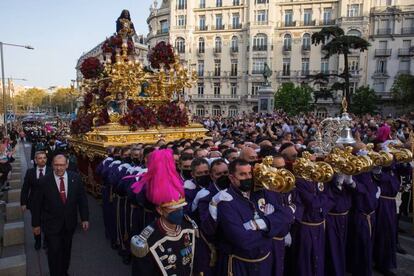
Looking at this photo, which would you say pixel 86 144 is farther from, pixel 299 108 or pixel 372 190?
pixel 299 108

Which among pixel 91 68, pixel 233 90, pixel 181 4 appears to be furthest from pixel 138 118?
pixel 181 4

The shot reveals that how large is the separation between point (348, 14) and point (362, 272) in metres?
51.6

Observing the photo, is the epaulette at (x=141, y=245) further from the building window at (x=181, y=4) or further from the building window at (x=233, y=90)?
the building window at (x=181, y=4)

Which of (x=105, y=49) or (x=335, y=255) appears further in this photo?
(x=105, y=49)

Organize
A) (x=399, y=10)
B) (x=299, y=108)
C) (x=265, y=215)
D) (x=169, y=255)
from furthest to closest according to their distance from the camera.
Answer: (x=399, y=10) < (x=299, y=108) < (x=265, y=215) < (x=169, y=255)

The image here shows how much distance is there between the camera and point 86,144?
986 centimetres

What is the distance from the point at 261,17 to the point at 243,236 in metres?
53.8

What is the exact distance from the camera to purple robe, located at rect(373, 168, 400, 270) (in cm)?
547

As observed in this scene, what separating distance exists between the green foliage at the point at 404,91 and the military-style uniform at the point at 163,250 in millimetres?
39520

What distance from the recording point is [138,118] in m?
9.56

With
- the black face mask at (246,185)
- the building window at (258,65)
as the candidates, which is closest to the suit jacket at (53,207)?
the black face mask at (246,185)

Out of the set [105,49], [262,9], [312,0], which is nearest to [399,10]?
[312,0]

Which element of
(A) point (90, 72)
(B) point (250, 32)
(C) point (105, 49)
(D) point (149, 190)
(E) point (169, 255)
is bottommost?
(E) point (169, 255)

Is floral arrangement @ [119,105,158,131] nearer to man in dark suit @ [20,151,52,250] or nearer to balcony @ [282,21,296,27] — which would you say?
man in dark suit @ [20,151,52,250]
